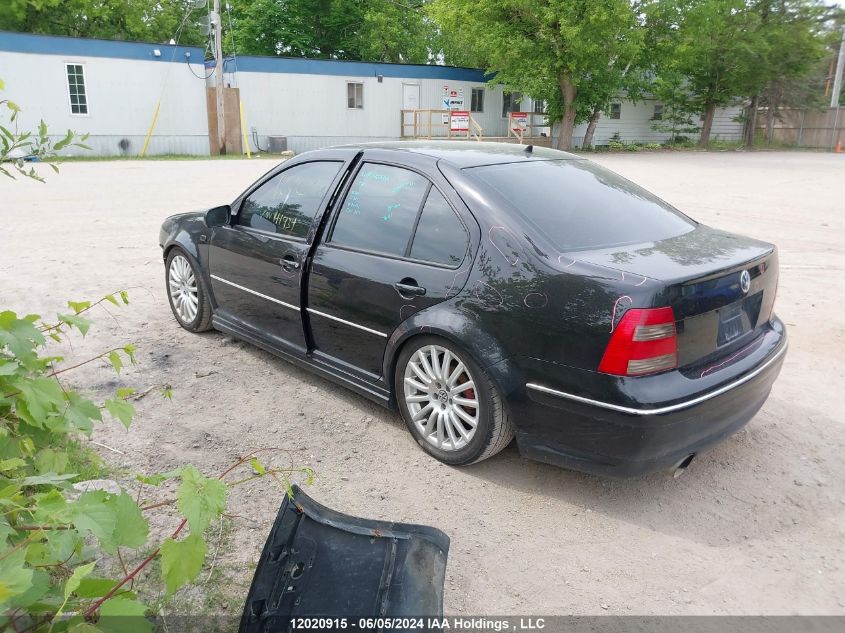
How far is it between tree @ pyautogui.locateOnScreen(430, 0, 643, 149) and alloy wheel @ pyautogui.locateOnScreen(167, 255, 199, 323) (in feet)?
88.6

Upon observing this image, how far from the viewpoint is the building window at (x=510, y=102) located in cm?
3939

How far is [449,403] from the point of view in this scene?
11.9 ft

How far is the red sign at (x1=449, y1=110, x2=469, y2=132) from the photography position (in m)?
33.2

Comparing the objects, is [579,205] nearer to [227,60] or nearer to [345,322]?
[345,322]

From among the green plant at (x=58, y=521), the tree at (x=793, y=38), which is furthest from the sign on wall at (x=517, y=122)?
the green plant at (x=58, y=521)

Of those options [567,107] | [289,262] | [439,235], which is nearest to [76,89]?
[567,107]

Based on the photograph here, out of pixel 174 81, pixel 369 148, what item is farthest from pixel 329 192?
pixel 174 81

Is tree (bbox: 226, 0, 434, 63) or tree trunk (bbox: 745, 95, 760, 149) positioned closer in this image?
tree trunk (bbox: 745, 95, 760, 149)

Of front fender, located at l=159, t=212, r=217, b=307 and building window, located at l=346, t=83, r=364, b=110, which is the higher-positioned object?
building window, located at l=346, t=83, r=364, b=110

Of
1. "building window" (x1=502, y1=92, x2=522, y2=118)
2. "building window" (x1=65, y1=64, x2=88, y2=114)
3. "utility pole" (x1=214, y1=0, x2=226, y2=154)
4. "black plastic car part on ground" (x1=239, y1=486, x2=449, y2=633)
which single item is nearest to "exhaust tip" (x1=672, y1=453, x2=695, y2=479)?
"black plastic car part on ground" (x1=239, y1=486, x2=449, y2=633)

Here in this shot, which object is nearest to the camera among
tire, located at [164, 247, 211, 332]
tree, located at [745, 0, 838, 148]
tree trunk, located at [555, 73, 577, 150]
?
tire, located at [164, 247, 211, 332]

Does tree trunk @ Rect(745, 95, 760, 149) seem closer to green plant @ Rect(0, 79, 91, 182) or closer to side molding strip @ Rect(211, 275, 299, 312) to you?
side molding strip @ Rect(211, 275, 299, 312)

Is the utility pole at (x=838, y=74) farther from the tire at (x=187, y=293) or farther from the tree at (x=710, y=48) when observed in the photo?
the tire at (x=187, y=293)

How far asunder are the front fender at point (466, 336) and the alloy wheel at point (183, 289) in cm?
250
